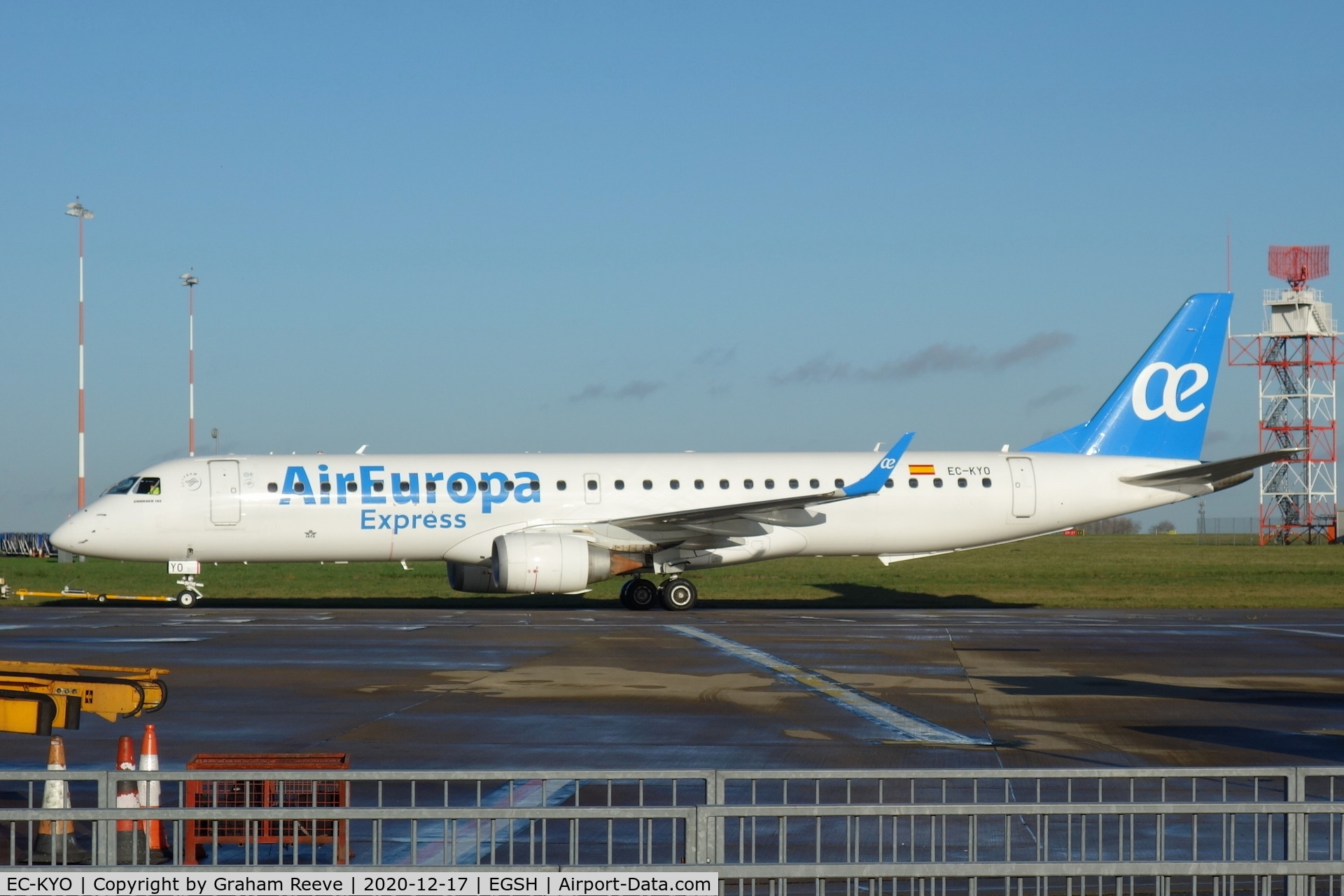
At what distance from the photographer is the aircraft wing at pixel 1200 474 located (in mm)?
30953

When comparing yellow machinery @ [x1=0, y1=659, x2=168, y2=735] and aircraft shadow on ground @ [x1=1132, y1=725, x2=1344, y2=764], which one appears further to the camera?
aircraft shadow on ground @ [x1=1132, y1=725, x2=1344, y2=764]

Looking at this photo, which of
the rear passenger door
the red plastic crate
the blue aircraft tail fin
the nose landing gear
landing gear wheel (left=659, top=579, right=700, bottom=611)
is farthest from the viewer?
the blue aircraft tail fin

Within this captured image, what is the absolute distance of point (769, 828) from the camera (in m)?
9.10

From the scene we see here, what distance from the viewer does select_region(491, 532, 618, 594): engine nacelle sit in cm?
2816

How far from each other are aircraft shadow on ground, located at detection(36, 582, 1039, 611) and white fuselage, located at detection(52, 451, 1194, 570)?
177 cm

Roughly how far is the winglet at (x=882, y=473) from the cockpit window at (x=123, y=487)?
15.7 metres

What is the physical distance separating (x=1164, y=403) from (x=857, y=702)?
21.6 metres

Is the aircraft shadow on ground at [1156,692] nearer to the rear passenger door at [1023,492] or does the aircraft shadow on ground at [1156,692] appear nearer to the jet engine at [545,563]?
the jet engine at [545,563]

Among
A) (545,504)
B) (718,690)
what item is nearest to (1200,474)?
(545,504)

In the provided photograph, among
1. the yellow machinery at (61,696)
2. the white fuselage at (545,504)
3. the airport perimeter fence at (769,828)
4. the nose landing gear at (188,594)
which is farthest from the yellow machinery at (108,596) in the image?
the yellow machinery at (61,696)

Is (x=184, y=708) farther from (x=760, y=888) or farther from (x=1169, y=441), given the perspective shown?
(x=1169, y=441)

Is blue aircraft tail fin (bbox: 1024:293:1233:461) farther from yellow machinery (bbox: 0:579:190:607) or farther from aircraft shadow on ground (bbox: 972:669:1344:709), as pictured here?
yellow machinery (bbox: 0:579:190:607)

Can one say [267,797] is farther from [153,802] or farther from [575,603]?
[575,603]
